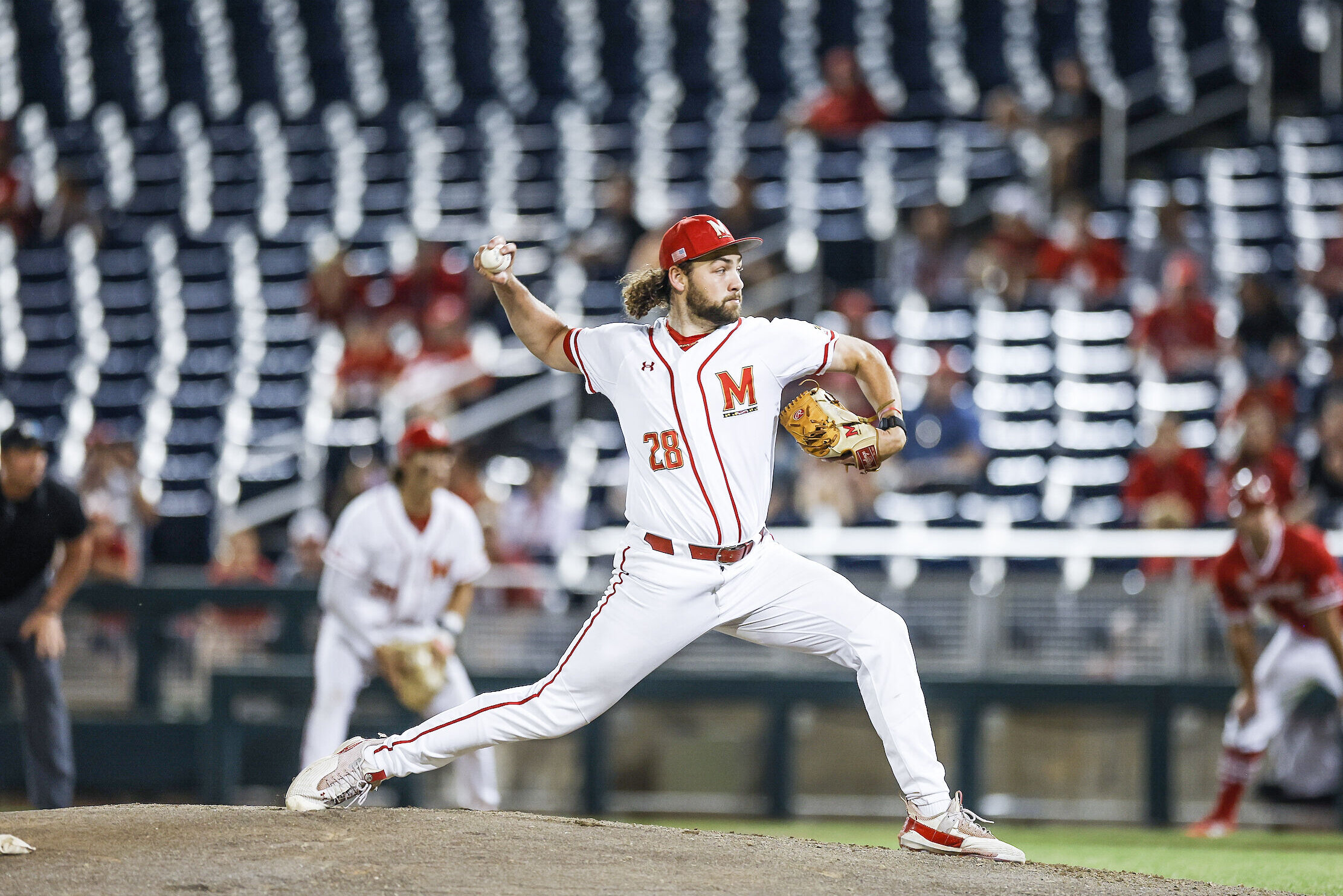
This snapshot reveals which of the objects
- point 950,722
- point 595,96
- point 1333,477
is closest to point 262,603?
point 950,722

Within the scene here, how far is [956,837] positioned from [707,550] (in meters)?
1.16

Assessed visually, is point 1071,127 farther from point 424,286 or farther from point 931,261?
point 424,286

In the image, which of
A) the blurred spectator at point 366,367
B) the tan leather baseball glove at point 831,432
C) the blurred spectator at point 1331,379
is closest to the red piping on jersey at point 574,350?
the tan leather baseball glove at point 831,432

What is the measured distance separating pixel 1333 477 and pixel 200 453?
7746 mm

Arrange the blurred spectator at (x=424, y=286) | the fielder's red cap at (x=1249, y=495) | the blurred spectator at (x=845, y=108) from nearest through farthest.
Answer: the fielder's red cap at (x=1249, y=495) → the blurred spectator at (x=424, y=286) → the blurred spectator at (x=845, y=108)

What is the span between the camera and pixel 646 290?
5.41 meters

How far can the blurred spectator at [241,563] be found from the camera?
10.6 m

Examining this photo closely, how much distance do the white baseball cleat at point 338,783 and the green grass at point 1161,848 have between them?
1.39m

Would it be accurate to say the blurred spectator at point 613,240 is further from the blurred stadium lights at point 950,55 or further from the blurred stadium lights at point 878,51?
the blurred stadium lights at point 950,55

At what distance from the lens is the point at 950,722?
9516mm

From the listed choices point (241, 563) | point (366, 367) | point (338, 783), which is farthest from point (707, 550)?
point (366, 367)

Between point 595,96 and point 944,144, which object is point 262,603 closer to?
point 944,144

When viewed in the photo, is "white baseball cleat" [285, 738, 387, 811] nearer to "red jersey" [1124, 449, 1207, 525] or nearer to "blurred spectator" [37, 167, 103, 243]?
"red jersey" [1124, 449, 1207, 525]

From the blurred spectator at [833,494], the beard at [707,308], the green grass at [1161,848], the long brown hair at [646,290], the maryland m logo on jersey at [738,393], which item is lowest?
the green grass at [1161,848]
